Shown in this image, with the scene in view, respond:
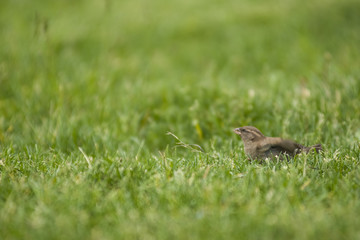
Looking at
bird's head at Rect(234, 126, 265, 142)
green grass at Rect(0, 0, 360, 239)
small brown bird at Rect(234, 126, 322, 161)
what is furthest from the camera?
bird's head at Rect(234, 126, 265, 142)

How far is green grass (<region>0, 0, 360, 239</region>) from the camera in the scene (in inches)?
100

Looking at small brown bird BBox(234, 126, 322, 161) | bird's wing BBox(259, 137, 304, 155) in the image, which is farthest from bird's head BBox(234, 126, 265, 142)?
bird's wing BBox(259, 137, 304, 155)

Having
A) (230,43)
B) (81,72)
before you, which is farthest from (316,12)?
(81,72)

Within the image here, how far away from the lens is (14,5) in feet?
32.2

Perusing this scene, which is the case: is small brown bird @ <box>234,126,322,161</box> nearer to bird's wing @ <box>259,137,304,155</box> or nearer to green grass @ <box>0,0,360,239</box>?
bird's wing @ <box>259,137,304,155</box>

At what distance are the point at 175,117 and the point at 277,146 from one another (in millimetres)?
2193

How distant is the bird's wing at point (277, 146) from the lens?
354 cm

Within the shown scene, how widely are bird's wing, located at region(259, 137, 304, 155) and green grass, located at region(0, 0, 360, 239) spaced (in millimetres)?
182

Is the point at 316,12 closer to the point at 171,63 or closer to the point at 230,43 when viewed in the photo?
the point at 230,43

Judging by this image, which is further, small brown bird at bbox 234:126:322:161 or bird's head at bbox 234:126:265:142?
bird's head at bbox 234:126:265:142

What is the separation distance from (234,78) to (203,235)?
507 centimetres

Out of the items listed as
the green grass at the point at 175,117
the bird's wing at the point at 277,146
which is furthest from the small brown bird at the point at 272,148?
the green grass at the point at 175,117

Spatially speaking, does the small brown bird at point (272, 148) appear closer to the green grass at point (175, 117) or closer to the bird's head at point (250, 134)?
the bird's head at point (250, 134)

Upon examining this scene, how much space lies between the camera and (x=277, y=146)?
3549mm
